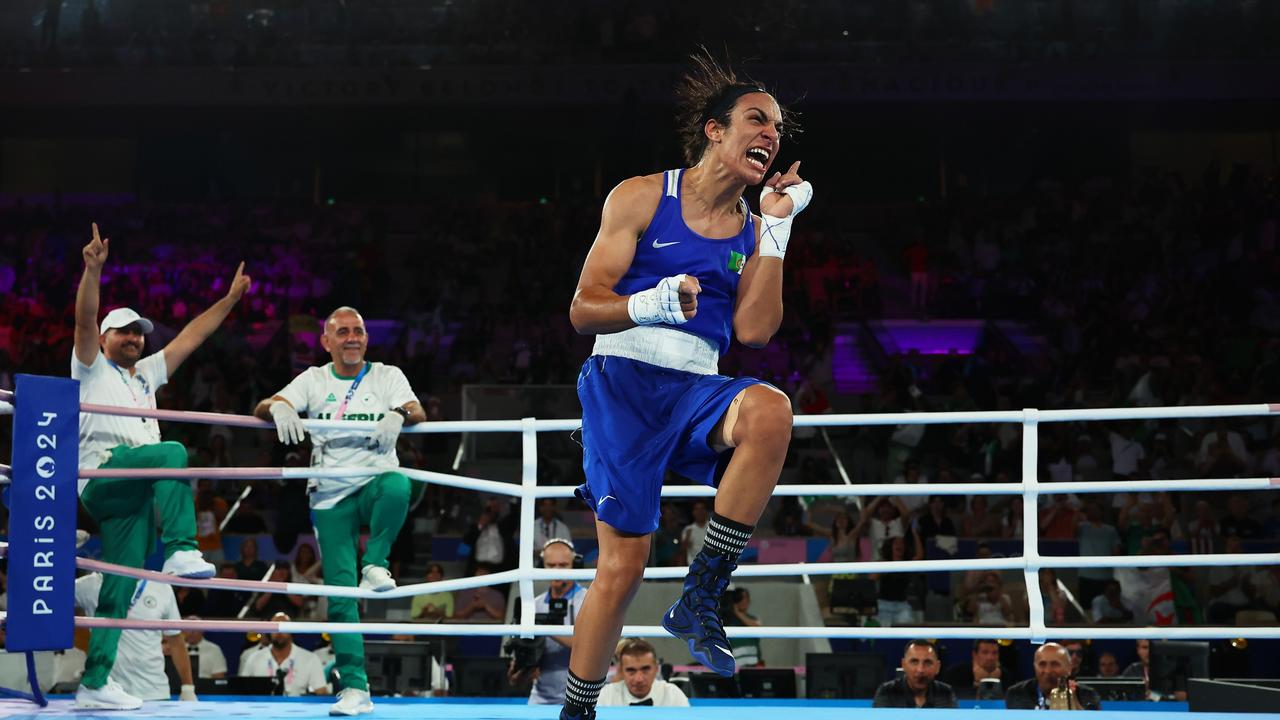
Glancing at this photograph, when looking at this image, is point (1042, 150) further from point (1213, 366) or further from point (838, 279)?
point (1213, 366)

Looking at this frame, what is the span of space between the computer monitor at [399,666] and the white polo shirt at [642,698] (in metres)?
1.20

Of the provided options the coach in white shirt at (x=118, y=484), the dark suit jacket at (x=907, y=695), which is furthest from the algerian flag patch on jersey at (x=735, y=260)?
the dark suit jacket at (x=907, y=695)

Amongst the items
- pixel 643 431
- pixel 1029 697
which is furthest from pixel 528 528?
pixel 1029 697

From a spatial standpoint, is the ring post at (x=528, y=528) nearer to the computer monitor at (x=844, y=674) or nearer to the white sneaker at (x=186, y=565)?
the white sneaker at (x=186, y=565)

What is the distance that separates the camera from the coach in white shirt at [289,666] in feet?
25.2

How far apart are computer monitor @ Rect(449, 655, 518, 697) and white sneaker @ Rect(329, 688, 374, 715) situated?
253 centimetres

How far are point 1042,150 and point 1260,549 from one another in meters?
9.20

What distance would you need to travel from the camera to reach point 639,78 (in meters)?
15.8

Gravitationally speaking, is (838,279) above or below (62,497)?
above

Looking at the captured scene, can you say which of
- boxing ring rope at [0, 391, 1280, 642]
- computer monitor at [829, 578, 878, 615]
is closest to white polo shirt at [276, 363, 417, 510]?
boxing ring rope at [0, 391, 1280, 642]

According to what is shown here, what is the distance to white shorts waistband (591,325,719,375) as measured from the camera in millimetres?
2936

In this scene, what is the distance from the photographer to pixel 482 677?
6602mm

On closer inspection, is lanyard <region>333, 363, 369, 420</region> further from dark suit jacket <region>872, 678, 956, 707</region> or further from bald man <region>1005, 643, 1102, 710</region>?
bald man <region>1005, 643, 1102, 710</region>

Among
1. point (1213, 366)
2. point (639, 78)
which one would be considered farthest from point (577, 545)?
point (639, 78)
